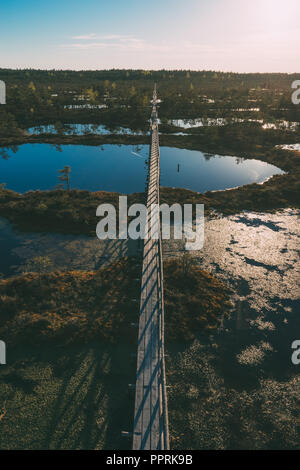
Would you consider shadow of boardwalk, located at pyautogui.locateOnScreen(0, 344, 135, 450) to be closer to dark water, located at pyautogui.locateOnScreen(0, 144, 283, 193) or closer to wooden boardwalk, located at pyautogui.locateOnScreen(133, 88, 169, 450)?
wooden boardwalk, located at pyautogui.locateOnScreen(133, 88, 169, 450)

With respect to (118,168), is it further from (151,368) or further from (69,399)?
(69,399)

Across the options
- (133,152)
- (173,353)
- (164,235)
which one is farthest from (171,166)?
(173,353)

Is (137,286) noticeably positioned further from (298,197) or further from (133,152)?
(133,152)

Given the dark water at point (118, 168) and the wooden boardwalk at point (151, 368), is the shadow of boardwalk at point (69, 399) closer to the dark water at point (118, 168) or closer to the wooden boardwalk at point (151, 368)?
the wooden boardwalk at point (151, 368)

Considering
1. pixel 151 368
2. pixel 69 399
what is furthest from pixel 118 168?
pixel 69 399

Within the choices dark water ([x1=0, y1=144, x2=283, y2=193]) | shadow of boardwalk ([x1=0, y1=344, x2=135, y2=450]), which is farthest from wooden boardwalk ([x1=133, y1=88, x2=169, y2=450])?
dark water ([x1=0, y1=144, x2=283, y2=193])

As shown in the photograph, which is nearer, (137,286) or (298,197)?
(137,286)

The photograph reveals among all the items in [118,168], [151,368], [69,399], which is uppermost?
[118,168]

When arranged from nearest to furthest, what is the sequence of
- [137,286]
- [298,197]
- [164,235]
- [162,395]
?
1. [162,395]
2. [137,286]
3. [164,235]
4. [298,197]
